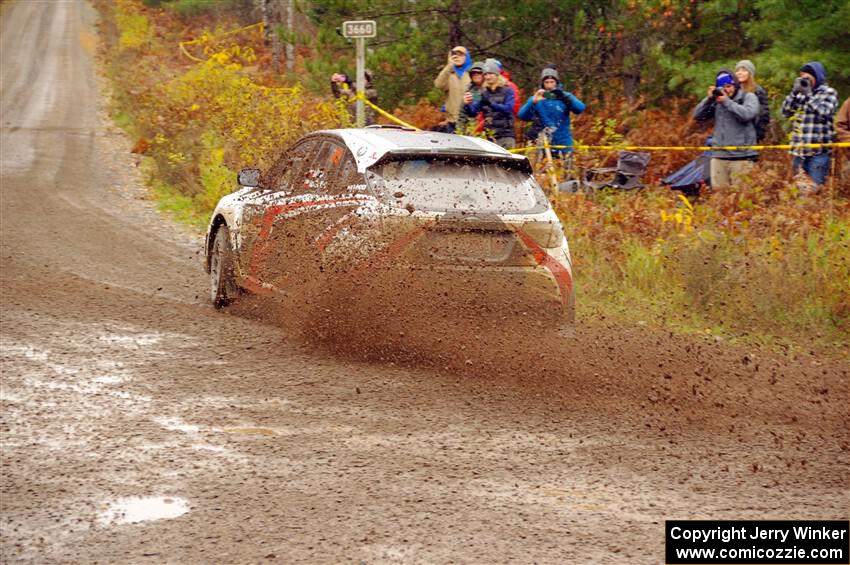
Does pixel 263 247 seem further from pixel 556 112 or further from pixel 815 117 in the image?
pixel 815 117

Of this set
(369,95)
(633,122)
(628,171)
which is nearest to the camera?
(628,171)

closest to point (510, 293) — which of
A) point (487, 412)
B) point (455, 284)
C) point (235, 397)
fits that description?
point (455, 284)

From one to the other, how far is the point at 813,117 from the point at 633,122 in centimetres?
685

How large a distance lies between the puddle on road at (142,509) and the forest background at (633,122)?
5648mm

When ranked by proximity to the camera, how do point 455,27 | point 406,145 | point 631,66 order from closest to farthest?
1. point 406,145
2. point 455,27
3. point 631,66

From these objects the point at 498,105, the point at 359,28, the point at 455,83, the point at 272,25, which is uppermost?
the point at 272,25

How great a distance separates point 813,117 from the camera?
40.7 feet

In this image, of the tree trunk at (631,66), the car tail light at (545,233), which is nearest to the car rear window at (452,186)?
the car tail light at (545,233)

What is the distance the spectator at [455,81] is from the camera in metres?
15.3

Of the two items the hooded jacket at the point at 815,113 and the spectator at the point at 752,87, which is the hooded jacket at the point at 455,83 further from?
the hooded jacket at the point at 815,113

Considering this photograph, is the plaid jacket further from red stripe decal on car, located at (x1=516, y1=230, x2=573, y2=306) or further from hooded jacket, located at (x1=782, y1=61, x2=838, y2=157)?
red stripe decal on car, located at (x1=516, y1=230, x2=573, y2=306)

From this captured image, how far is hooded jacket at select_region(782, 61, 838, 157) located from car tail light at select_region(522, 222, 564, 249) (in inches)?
215

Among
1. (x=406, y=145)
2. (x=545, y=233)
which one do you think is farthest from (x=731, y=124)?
(x=406, y=145)

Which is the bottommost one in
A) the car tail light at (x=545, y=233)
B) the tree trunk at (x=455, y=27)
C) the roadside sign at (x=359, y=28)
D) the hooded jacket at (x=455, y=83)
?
the car tail light at (x=545, y=233)
